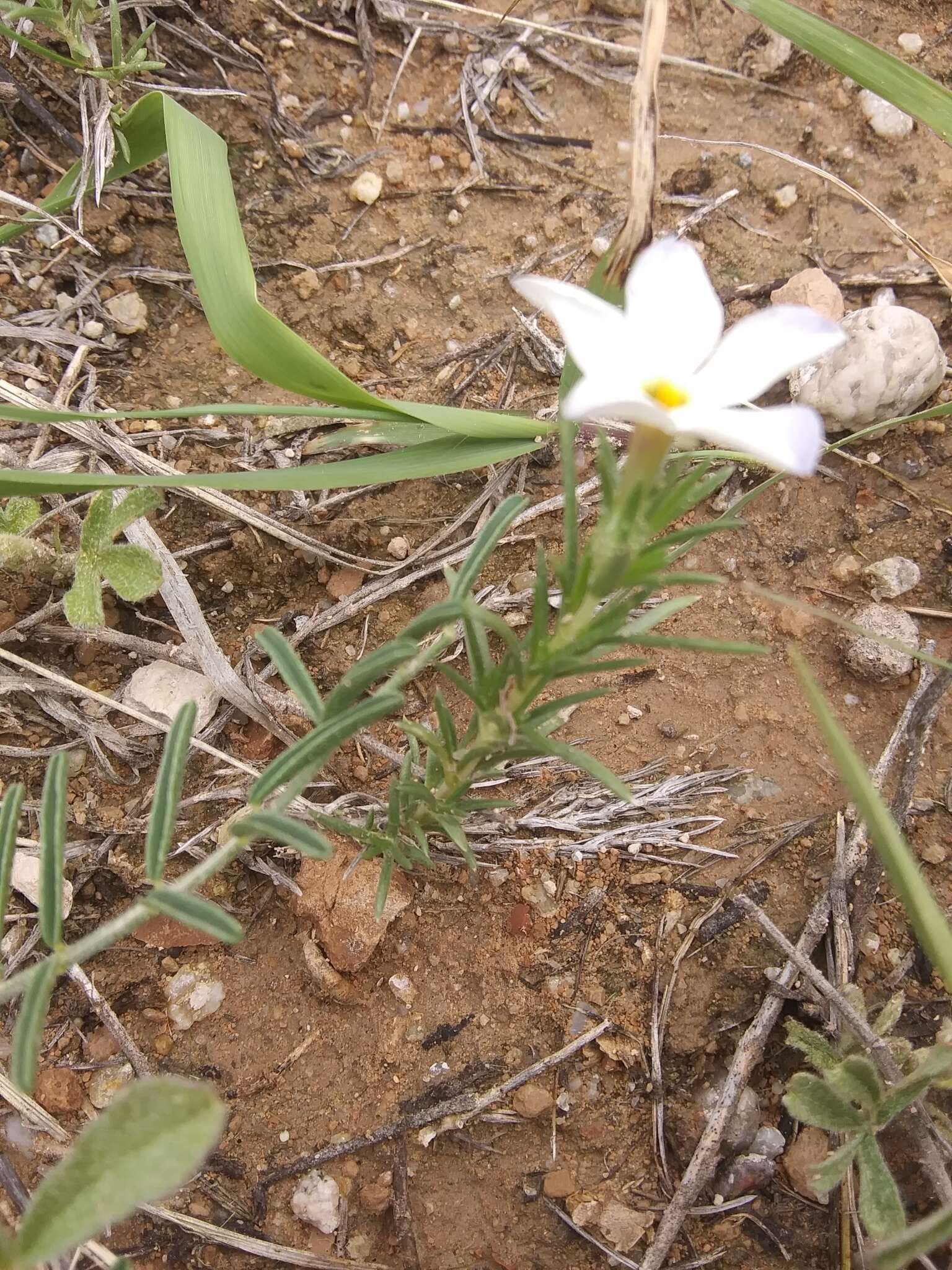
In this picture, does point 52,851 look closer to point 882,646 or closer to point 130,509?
point 130,509

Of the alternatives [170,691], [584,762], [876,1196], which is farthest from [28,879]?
[876,1196]

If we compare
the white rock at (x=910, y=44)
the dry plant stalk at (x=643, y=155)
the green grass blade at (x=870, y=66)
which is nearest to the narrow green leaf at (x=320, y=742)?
the dry plant stalk at (x=643, y=155)

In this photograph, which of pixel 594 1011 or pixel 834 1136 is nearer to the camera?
pixel 834 1136

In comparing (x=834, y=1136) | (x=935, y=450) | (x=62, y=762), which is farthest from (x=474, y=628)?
(x=935, y=450)

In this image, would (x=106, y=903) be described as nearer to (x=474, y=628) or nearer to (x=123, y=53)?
(x=474, y=628)

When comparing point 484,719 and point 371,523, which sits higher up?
point 484,719

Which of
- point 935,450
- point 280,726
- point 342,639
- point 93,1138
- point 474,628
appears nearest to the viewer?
point 93,1138

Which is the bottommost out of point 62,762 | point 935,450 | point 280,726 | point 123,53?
point 280,726

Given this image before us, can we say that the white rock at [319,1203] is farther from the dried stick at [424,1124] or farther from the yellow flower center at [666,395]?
the yellow flower center at [666,395]
